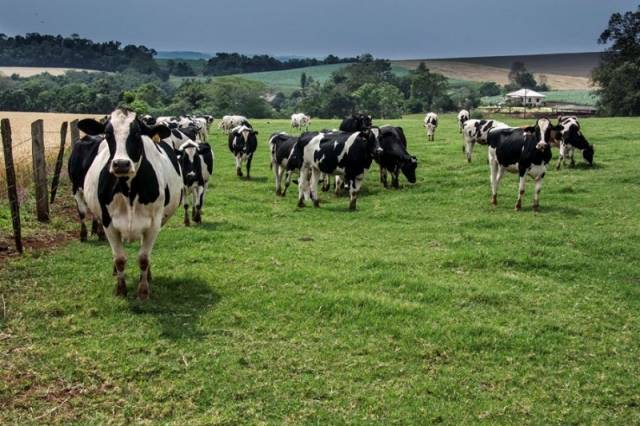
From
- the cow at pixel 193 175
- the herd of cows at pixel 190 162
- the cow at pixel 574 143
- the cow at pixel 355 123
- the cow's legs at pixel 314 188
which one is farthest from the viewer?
the cow at pixel 574 143

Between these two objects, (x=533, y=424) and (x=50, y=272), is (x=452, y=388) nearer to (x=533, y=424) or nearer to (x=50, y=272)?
(x=533, y=424)

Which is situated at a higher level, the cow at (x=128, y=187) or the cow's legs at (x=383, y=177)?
the cow at (x=128, y=187)

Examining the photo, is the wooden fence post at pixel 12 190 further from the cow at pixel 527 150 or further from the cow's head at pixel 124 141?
the cow at pixel 527 150

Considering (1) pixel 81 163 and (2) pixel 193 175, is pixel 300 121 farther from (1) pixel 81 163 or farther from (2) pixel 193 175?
(1) pixel 81 163

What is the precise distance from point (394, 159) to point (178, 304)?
12461 mm

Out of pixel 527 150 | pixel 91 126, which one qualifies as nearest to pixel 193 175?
pixel 91 126

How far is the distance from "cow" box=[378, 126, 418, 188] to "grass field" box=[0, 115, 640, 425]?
615 centimetres

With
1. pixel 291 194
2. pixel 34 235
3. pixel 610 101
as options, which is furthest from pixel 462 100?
pixel 34 235

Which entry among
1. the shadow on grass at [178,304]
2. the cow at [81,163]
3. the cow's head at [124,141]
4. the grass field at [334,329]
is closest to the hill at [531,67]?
the grass field at [334,329]

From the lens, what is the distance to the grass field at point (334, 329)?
5984 mm

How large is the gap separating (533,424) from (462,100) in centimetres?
9476

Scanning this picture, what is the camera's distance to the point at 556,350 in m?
7.31

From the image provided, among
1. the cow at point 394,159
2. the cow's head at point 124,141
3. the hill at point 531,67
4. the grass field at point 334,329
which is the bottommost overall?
the grass field at point 334,329

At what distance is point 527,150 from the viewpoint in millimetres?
15602
